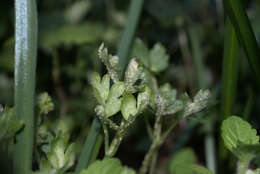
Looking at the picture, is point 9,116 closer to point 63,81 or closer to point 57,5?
point 63,81

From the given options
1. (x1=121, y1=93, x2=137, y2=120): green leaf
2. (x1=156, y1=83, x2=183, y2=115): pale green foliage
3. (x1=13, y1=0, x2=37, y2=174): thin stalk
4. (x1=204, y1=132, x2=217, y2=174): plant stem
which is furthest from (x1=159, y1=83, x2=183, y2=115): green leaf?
(x1=204, y1=132, x2=217, y2=174): plant stem

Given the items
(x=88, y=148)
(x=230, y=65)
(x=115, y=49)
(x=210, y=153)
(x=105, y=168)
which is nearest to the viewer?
(x=105, y=168)

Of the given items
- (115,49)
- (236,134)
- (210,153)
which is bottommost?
(210,153)

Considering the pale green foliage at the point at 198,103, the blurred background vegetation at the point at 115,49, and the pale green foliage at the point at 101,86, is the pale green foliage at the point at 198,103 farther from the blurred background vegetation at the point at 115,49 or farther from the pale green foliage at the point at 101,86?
the blurred background vegetation at the point at 115,49

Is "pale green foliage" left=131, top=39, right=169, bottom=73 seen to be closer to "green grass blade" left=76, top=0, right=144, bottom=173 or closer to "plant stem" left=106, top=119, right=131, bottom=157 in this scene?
"green grass blade" left=76, top=0, right=144, bottom=173

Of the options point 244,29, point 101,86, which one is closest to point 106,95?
point 101,86

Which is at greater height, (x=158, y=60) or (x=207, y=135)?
(x=158, y=60)

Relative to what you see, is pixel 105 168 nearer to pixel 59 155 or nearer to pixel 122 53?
pixel 59 155
